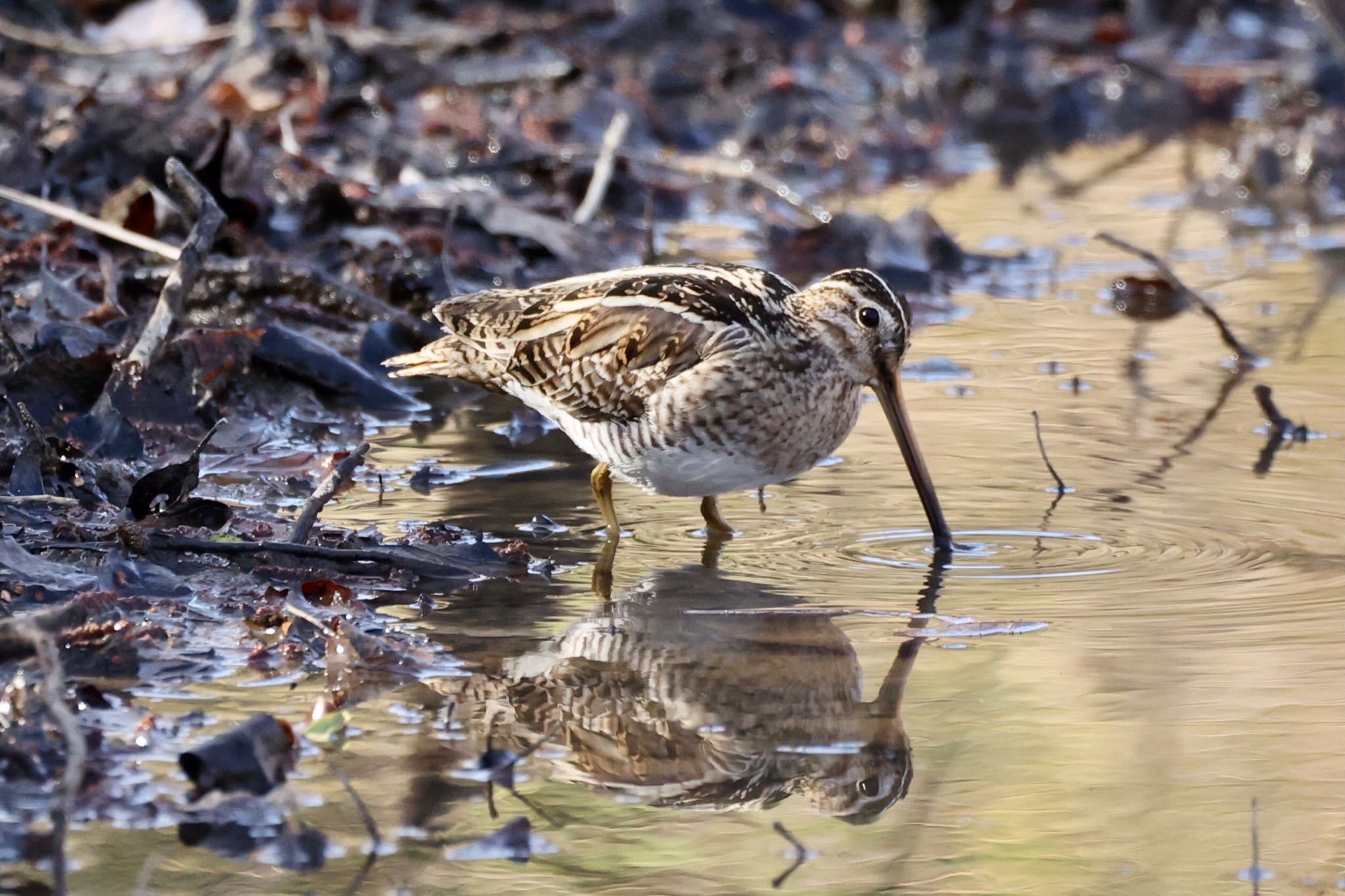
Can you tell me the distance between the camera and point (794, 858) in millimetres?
3297

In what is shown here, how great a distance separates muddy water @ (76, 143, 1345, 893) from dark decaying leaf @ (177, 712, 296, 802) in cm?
10

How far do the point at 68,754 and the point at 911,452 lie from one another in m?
2.91

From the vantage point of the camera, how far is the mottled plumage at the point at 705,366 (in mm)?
5215

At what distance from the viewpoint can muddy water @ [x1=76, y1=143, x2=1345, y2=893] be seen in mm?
3314

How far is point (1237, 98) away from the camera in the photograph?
43.4 ft

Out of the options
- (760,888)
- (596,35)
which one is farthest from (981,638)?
(596,35)

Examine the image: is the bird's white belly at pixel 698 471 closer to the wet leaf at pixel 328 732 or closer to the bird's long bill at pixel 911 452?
the bird's long bill at pixel 911 452

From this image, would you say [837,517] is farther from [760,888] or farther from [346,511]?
[760,888]

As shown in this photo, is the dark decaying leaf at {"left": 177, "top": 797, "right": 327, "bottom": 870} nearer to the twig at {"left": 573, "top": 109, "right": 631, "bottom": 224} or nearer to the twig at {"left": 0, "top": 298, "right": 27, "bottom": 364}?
the twig at {"left": 0, "top": 298, "right": 27, "bottom": 364}

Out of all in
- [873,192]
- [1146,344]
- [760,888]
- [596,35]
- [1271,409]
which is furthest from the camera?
[596,35]

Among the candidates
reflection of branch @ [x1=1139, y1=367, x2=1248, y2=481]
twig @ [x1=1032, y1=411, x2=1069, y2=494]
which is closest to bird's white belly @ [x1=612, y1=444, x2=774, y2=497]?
twig @ [x1=1032, y1=411, x2=1069, y2=494]

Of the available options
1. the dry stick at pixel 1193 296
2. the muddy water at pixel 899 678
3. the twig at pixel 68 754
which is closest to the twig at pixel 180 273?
the muddy water at pixel 899 678

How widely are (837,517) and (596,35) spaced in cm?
748

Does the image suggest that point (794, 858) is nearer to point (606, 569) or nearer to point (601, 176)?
point (606, 569)
